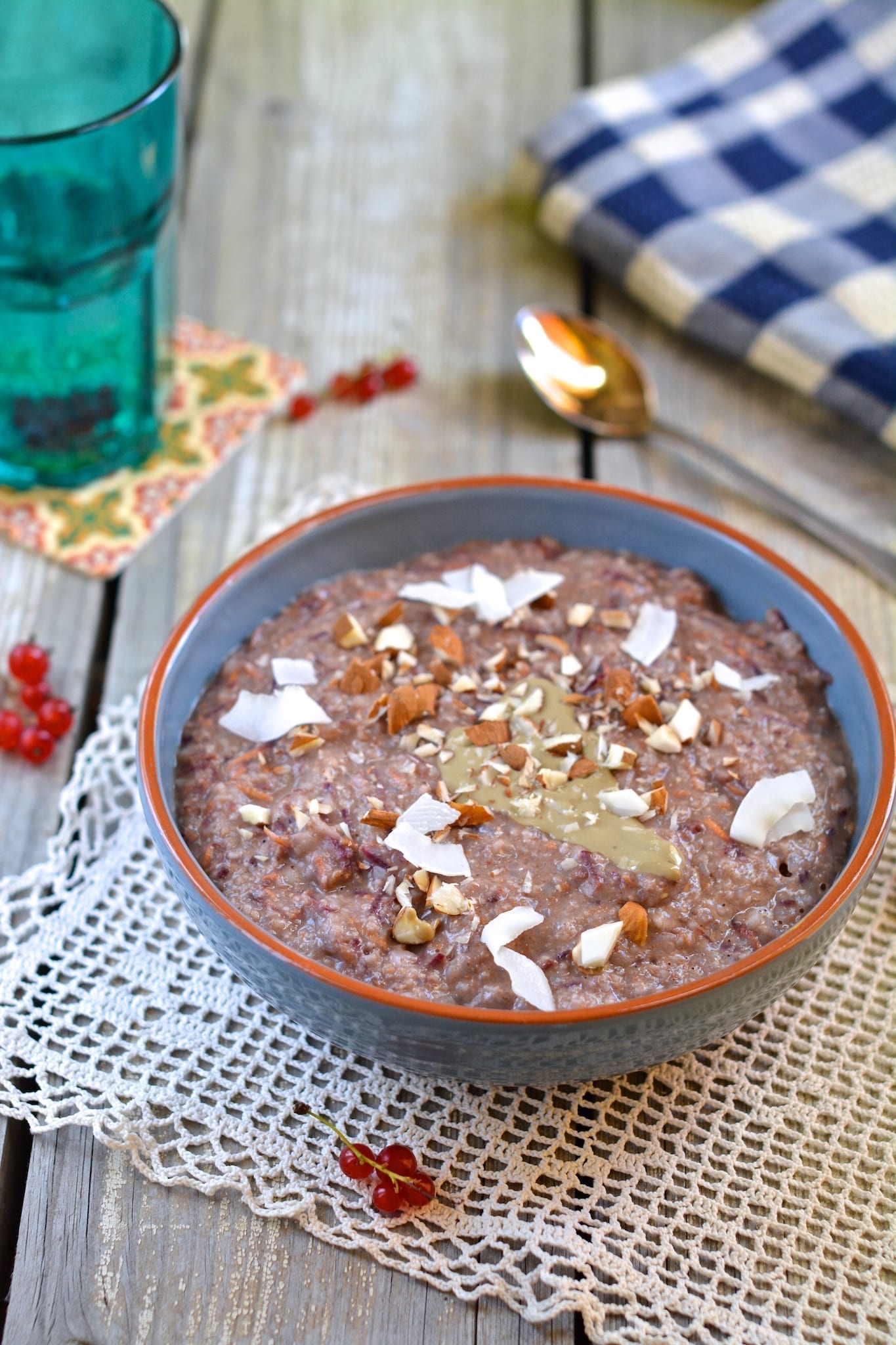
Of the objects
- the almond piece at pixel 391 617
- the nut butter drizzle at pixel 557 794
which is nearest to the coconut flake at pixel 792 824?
the nut butter drizzle at pixel 557 794

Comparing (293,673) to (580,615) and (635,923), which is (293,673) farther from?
(635,923)

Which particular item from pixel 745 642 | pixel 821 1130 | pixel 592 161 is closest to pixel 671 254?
pixel 592 161

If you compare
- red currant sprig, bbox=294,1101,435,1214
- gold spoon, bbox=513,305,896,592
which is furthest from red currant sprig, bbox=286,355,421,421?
red currant sprig, bbox=294,1101,435,1214

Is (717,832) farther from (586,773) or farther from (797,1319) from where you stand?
(797,1319)

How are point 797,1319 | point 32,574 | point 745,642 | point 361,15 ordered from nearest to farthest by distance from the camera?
point 797,1319, point 745,642, point 32,574, point 361,15

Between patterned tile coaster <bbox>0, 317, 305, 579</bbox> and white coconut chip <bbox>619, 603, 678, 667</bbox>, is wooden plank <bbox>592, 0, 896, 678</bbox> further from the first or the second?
patterned tile coaster <bbox>0, 317, 305, 579</bbox>

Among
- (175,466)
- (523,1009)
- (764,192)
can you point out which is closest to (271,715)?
(523,1009)
